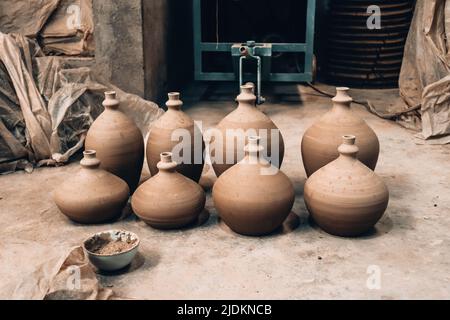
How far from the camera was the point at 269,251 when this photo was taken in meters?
2.96

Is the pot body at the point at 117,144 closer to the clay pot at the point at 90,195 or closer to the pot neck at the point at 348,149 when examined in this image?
the clay pot at the point at 90,195

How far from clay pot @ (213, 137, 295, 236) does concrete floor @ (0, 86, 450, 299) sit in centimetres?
11

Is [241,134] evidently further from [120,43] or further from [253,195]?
[120,43]

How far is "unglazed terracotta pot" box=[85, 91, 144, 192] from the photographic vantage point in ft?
11.5

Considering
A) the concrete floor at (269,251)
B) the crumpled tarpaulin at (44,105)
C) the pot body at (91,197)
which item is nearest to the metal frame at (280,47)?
the crumpled tarpaulin at (44,105)

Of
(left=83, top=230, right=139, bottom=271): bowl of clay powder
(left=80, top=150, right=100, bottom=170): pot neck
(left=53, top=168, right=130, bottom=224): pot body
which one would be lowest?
(left=83, top=230, right=139, bottom=271): bowl of clay powder

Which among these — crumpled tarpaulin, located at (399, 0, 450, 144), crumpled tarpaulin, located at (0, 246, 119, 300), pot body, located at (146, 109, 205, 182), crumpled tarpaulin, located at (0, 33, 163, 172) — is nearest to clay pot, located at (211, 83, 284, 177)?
pot body, located at (146, 109, 205, 182)

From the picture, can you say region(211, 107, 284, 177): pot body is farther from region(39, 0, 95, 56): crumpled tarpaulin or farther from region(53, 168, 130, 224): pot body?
region(39, 0, 95, 56): crumpled tarpaulin

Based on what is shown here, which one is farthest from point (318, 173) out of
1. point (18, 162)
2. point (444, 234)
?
point (18, 162)

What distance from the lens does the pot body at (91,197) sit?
3.19 metres

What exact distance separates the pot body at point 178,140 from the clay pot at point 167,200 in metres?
0.35

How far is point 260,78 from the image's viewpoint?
5.59 meters

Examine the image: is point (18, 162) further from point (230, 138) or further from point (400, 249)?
point (400, 249)

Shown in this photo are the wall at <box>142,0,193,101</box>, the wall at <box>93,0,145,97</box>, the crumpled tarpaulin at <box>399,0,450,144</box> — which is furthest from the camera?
the wall at <box>142,0,193,101</box>
